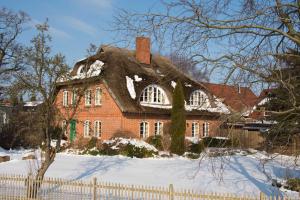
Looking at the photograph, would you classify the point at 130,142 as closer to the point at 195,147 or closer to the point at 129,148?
the point at 129,148

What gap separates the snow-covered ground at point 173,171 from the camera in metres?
15.1

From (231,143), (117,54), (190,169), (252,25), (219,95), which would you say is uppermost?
(117,54)

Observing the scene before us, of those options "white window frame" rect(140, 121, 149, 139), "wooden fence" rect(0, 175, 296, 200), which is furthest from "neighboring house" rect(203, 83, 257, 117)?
"white window frame" rect(140, 121, 149, 139)

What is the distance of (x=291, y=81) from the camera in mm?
7340

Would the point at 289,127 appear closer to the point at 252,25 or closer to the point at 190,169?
the point at 252,25

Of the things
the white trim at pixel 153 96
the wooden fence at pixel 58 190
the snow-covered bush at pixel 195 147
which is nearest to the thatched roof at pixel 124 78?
the white trim at pixel 153 96

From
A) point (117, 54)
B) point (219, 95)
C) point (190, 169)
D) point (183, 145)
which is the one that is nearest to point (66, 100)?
point (117, 54)

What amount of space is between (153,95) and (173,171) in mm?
12916

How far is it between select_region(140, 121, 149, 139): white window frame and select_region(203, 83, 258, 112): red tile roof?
22.6 metres

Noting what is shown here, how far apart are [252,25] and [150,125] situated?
78.5ft

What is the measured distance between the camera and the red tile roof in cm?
741

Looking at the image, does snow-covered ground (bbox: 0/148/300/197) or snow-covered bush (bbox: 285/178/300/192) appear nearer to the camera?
snow-covered bush (bbox: 285/178/300/192)

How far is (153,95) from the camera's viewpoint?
1236 inches

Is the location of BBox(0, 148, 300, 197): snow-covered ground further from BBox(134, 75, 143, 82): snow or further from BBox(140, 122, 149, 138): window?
BBox(134, 75, 143, 82): snow
